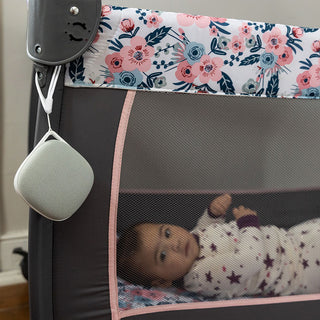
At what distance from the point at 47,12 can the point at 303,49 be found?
0.49m

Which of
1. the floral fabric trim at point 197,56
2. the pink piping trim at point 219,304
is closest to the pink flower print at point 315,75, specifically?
the floral fabric trim at point 197,56

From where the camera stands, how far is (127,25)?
0.73m

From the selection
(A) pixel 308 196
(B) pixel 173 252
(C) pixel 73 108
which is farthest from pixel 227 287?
(C) pixel 73 108

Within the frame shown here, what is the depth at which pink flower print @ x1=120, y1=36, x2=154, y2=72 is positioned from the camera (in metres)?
0.74

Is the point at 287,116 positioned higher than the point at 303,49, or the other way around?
the point at 303,49

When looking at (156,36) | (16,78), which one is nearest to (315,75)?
(156,36)

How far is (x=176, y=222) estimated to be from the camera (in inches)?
31.6

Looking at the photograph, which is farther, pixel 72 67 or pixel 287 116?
pixel 287 116

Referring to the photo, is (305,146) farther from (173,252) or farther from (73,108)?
(73,108)

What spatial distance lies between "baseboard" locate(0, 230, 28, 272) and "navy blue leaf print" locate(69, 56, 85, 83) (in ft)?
2.88

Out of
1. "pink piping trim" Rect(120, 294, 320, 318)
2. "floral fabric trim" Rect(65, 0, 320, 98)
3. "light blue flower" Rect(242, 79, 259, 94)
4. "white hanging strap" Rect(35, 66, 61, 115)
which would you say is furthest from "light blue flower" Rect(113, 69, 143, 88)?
"pink piping trim" Rect(120, 294, 320, 318)

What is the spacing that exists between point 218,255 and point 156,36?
44cm

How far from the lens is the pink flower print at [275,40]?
797 mm

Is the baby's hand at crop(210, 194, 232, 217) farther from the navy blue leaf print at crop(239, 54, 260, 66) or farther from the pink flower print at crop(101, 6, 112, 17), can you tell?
the pink flower print at crop(101, 6, 112, 17)
